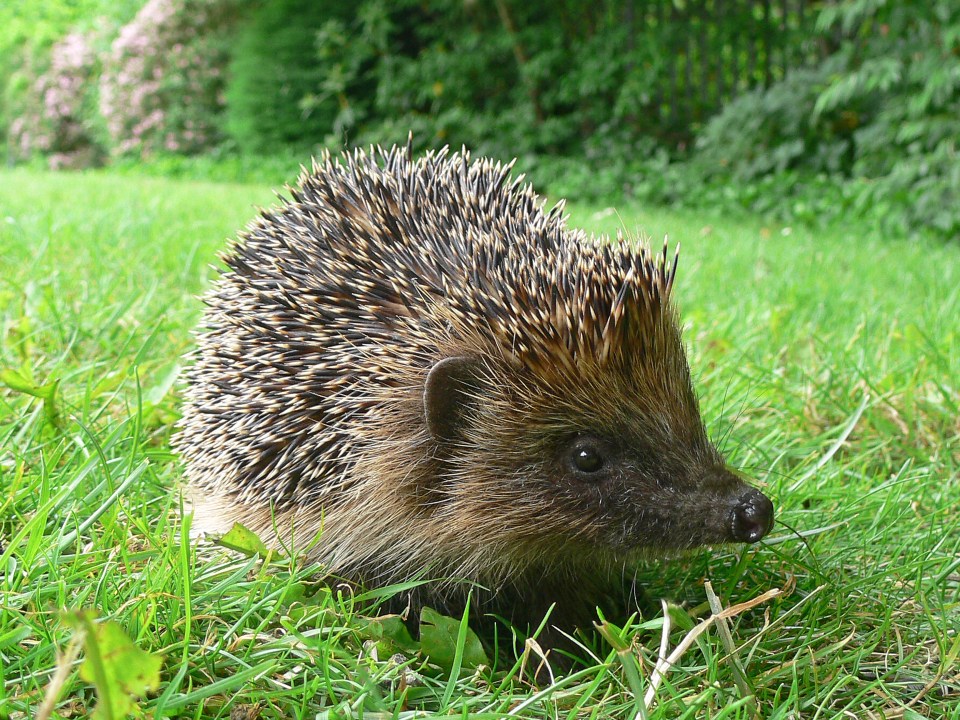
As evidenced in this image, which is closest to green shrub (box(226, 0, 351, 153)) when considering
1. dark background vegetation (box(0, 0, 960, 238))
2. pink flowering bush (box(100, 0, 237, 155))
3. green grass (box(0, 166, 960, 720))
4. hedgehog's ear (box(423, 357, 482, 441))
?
dark background vegetation (box(0, 0, 960, 238))

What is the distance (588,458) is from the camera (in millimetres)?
2295

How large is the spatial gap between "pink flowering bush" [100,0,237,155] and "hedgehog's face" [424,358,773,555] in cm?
1791

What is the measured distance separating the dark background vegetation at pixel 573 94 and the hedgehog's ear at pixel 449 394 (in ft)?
25.5

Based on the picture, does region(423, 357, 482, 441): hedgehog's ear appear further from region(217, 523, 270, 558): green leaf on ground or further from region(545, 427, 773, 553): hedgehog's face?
region(217, 523, 270, 558): green leaf on ground

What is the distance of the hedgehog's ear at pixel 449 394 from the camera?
2.37m

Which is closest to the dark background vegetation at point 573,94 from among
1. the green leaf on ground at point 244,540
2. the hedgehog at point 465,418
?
the hedgehog at point 465,418

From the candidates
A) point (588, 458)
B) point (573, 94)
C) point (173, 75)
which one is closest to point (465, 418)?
point (588, 458)

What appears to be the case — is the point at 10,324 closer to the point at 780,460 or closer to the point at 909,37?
the point at 780,460

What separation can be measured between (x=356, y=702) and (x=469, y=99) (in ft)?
48.6

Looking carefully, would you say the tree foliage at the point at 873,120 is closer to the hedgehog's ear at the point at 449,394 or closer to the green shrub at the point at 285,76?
the hedgehog's ear at the point at 449,394

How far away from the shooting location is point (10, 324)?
3.41 meters

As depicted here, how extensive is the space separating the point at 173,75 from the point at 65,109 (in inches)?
197

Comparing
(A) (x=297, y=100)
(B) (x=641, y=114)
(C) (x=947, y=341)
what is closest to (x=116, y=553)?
(C) (x=947, y=341)

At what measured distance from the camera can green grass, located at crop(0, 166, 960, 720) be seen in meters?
1.81
